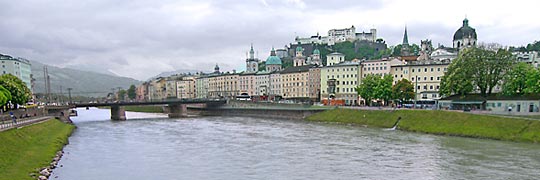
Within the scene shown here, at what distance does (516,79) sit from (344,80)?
179 feet

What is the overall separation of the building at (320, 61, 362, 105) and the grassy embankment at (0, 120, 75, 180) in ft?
245

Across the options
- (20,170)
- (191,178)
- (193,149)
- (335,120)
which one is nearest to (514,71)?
(335,120)

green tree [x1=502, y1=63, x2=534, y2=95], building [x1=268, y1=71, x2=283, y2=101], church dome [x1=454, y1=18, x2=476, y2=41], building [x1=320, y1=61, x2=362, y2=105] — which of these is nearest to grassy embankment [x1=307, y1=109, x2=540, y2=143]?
green tree [x1=502, y1=63, x2=534, y2=95]

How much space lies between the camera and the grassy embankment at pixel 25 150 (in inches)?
1145

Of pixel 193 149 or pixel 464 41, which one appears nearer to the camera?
pixel 193 149

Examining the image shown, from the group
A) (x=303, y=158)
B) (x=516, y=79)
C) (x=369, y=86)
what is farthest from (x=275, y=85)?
(x=303, y=158)

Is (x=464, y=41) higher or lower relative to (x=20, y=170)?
higher

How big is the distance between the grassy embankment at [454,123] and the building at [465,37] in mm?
66763

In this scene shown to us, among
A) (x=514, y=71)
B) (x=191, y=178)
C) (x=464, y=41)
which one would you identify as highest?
(x=464, y=41)

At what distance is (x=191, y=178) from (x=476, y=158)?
22.6m

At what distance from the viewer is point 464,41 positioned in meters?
129

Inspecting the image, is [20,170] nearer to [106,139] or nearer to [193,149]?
[193,149]

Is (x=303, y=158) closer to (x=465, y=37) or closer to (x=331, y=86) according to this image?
(x=331, y=86)

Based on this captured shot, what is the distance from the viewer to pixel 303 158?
38219 millimetres
